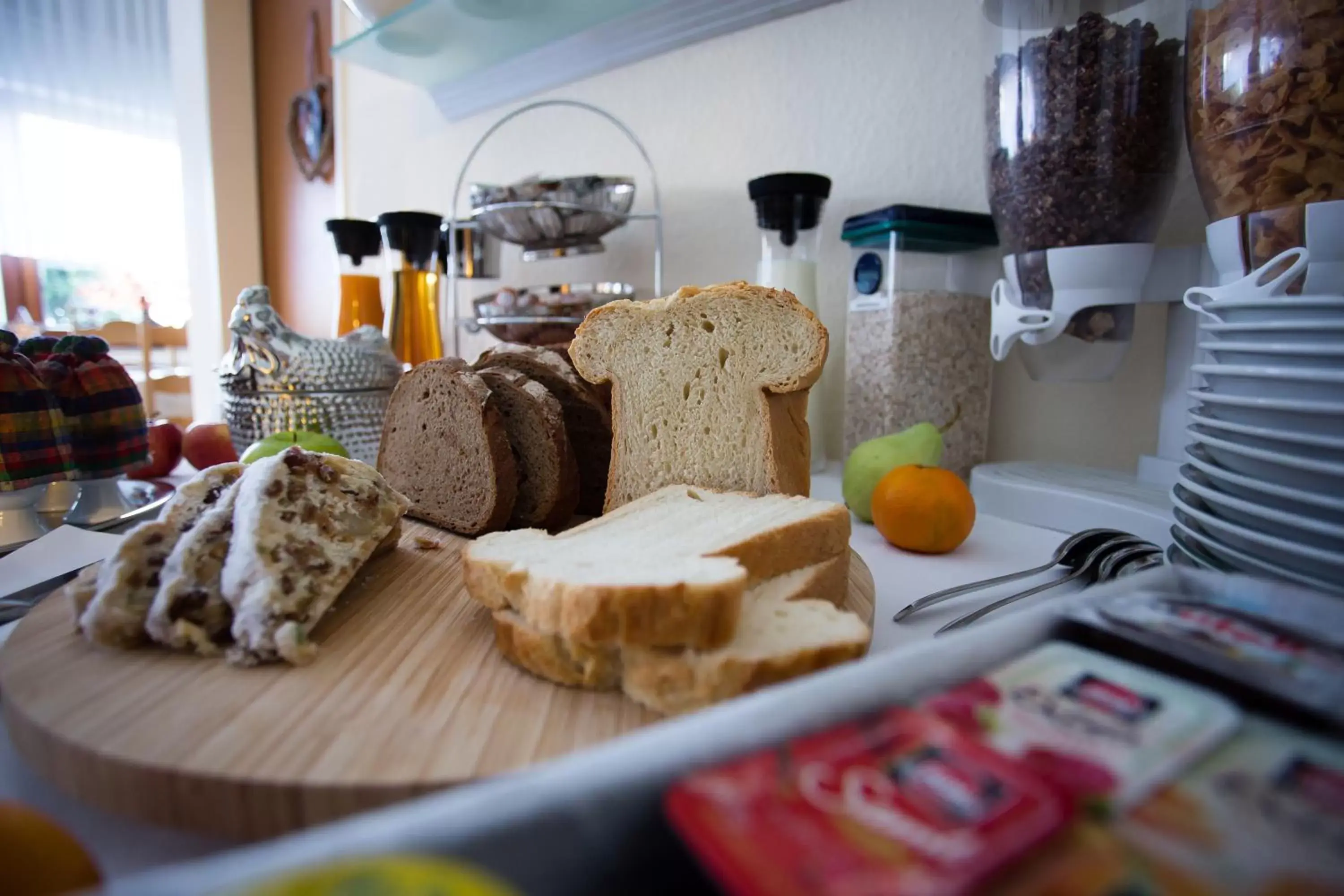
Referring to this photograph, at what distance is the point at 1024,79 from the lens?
1301 mm

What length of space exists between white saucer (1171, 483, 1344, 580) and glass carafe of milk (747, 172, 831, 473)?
90cm

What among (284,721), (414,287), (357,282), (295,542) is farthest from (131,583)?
(357,282)

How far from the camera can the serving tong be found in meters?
0.93

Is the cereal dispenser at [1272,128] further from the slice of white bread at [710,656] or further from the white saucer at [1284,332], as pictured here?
the slice of white bread at [710,656]

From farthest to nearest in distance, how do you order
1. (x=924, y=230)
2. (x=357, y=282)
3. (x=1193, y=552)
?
(x=357, y=282) → (x=924, y=230) → (x=1193, y=552)

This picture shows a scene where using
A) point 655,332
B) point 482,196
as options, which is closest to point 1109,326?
point 655,332

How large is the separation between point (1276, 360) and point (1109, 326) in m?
0.58

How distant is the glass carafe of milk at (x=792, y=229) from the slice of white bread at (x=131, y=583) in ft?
4.26

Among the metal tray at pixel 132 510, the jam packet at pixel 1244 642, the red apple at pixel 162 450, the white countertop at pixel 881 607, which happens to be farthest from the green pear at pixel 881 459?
the red apple at pixel 162 450

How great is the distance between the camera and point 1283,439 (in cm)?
78

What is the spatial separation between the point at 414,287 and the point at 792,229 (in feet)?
4.42

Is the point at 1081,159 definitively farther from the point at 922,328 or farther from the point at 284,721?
the point at 284,721

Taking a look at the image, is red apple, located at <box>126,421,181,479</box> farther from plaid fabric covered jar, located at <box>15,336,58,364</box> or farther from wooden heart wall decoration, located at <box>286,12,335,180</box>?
wooden heart wall decoration, located at <box>286,12,335,180</box>

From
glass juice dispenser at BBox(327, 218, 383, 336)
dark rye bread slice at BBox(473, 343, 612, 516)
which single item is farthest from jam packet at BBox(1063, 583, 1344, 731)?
glass juice dispenser at BBox(327, 218, 383, 336)
